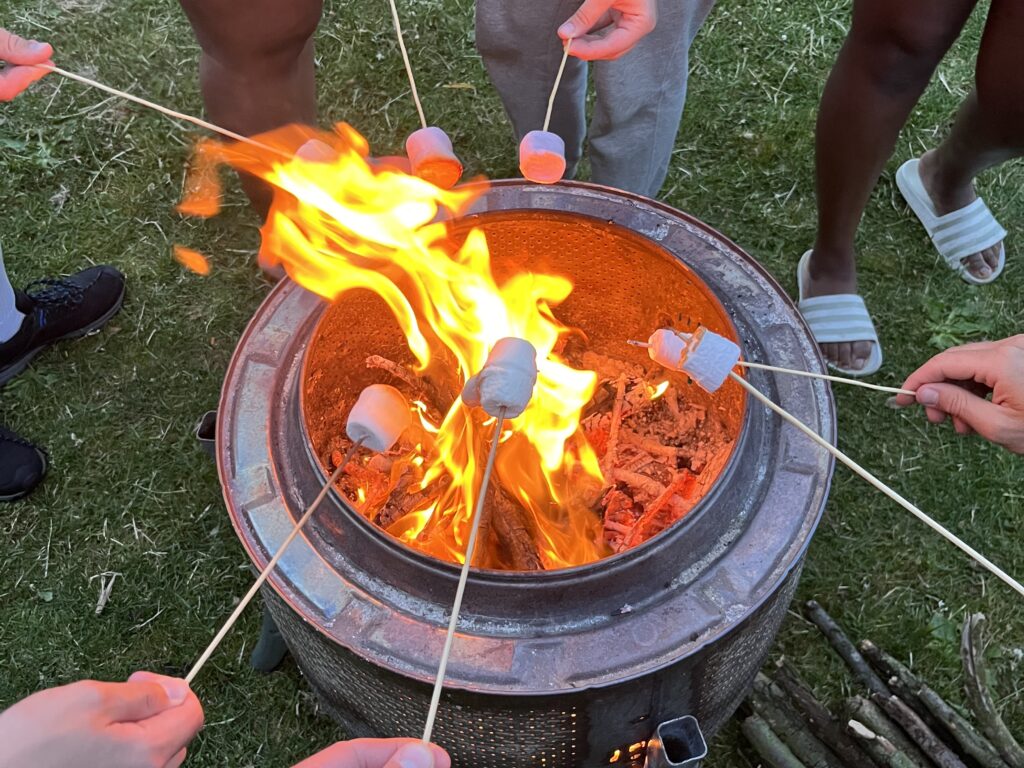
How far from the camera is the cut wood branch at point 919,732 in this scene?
2117mm

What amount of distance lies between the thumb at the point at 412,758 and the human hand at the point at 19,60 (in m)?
1.55

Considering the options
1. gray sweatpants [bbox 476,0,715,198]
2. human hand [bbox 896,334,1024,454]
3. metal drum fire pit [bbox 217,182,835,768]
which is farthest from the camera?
gray sweatpants [bbox 476,0,715,198]

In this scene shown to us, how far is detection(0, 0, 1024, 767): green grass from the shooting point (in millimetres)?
2430

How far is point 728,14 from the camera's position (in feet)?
12.4

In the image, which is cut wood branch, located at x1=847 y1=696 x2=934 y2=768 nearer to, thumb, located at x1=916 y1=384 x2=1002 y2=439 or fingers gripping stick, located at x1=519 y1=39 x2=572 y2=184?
thumb, located at x1=916 y1=384 x2=1002 y2=439

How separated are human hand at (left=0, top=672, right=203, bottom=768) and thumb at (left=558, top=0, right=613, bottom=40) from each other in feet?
5.00

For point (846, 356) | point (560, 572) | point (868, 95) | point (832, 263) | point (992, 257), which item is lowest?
point (846, 356)

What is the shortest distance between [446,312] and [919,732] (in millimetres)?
1569

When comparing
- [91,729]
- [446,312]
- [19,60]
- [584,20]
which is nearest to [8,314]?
[19,60]

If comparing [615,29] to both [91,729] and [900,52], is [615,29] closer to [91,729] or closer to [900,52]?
[900,52]

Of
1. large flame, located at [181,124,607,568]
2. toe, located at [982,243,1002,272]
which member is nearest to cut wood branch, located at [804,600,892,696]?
large flame, located at [181,124,607,568]

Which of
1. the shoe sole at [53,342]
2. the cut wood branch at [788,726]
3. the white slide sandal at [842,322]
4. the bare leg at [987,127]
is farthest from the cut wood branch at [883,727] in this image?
the shoe sole at [53,342]

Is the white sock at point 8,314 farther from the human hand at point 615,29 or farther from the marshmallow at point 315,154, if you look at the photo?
the human hand at point 615,29

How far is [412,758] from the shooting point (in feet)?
3.57
